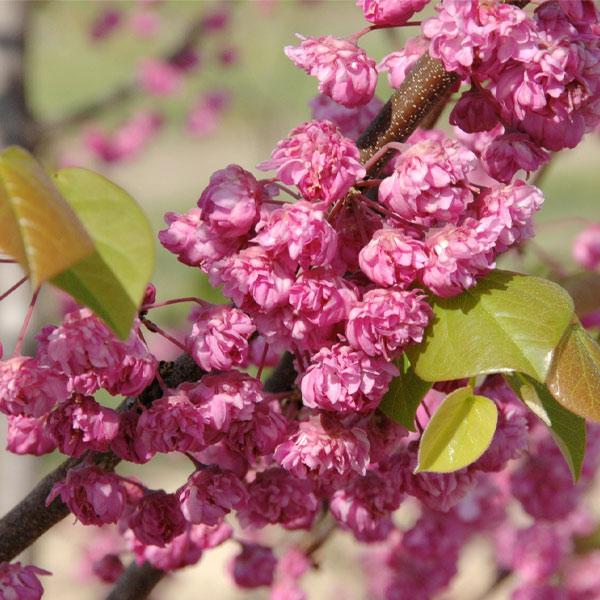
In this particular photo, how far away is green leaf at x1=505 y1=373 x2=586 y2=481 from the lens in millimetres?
863

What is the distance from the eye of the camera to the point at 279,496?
100 cm

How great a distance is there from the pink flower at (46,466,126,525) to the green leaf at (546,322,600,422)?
1.28 feet

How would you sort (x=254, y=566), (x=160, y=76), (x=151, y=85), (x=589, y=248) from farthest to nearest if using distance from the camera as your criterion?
(x=160, y=76) → (x=151, y=85) → (x=589, y=248) → (x=254, y=566)

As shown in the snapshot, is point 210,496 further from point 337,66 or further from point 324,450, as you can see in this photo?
point 337,66

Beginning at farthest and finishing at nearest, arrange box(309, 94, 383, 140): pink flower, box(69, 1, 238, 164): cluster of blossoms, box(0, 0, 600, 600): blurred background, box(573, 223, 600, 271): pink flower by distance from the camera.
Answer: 1. box(69, 1, 238, 164): cluster of blossoms
2. box(0, 0, 600, 600): blurred background
3. box(573, 223, 600, 271): pink flower
4. box(309, 94, 383, 140): pink flower

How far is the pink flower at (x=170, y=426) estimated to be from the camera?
87 cm

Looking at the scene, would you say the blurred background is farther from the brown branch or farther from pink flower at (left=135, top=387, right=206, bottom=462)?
pink flower at (left=135, top=387, right=206, bottom=462)

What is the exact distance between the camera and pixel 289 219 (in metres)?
0.83

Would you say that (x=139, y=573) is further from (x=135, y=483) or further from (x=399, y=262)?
(x=399, y=262)

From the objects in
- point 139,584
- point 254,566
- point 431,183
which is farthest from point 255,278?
point 254,566

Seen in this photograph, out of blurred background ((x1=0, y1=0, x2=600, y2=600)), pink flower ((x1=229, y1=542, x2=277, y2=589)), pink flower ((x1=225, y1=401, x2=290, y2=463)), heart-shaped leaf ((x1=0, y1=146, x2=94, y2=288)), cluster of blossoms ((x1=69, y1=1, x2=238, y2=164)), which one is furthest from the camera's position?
cluster of blossoms ((x1=69, y1=1, x2=238, y2=164))

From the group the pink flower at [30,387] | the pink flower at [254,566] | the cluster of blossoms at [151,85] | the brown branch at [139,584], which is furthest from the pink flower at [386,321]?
the cluster of blossoms at [151,85]

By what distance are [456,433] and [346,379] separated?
100 mm

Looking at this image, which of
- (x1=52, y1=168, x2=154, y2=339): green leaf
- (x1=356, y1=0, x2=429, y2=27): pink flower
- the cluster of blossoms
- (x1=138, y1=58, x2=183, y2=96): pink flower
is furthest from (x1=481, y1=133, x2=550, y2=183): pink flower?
(x1=138, y1=58, x2=183, y2=96): pink flower
